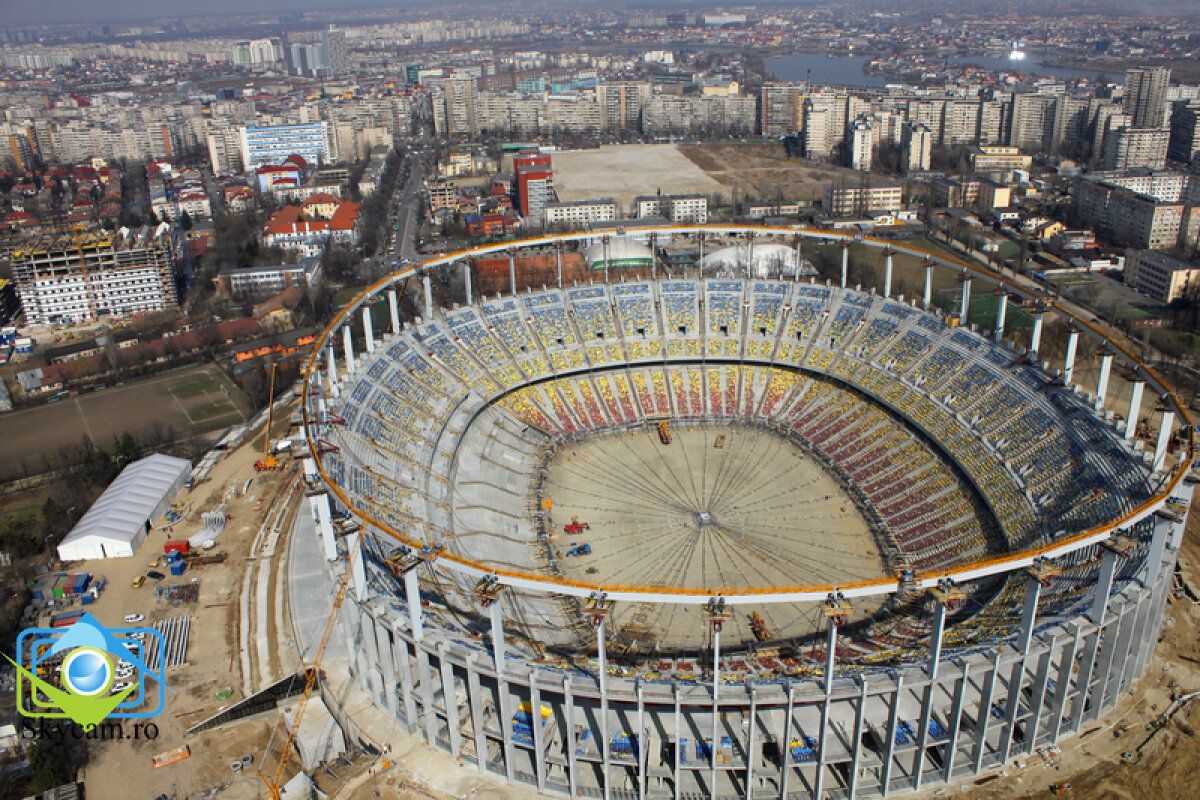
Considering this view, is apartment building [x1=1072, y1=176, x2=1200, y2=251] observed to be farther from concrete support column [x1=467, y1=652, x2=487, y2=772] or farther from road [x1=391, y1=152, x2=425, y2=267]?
concrete support column [x1=467, y1=652, x2=487, y2=772]

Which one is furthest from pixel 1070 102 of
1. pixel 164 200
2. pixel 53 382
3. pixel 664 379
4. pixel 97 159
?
pixel 97 159

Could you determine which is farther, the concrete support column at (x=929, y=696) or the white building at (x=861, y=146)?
the white building at (x=861, y=146)

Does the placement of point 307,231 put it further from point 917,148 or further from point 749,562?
point 917,148

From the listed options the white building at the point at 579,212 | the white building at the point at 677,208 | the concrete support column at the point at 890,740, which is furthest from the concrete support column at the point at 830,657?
the white building at the point at 677,208

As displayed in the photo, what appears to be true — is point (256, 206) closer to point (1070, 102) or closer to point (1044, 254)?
point (1044, 254)

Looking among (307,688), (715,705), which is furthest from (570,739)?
(307,688)

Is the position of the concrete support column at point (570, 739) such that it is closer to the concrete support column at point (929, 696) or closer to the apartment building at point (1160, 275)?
the concrete support column at point (929, 696)

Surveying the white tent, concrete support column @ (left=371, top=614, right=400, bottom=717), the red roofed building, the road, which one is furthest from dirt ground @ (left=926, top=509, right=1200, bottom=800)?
the red roofed building
